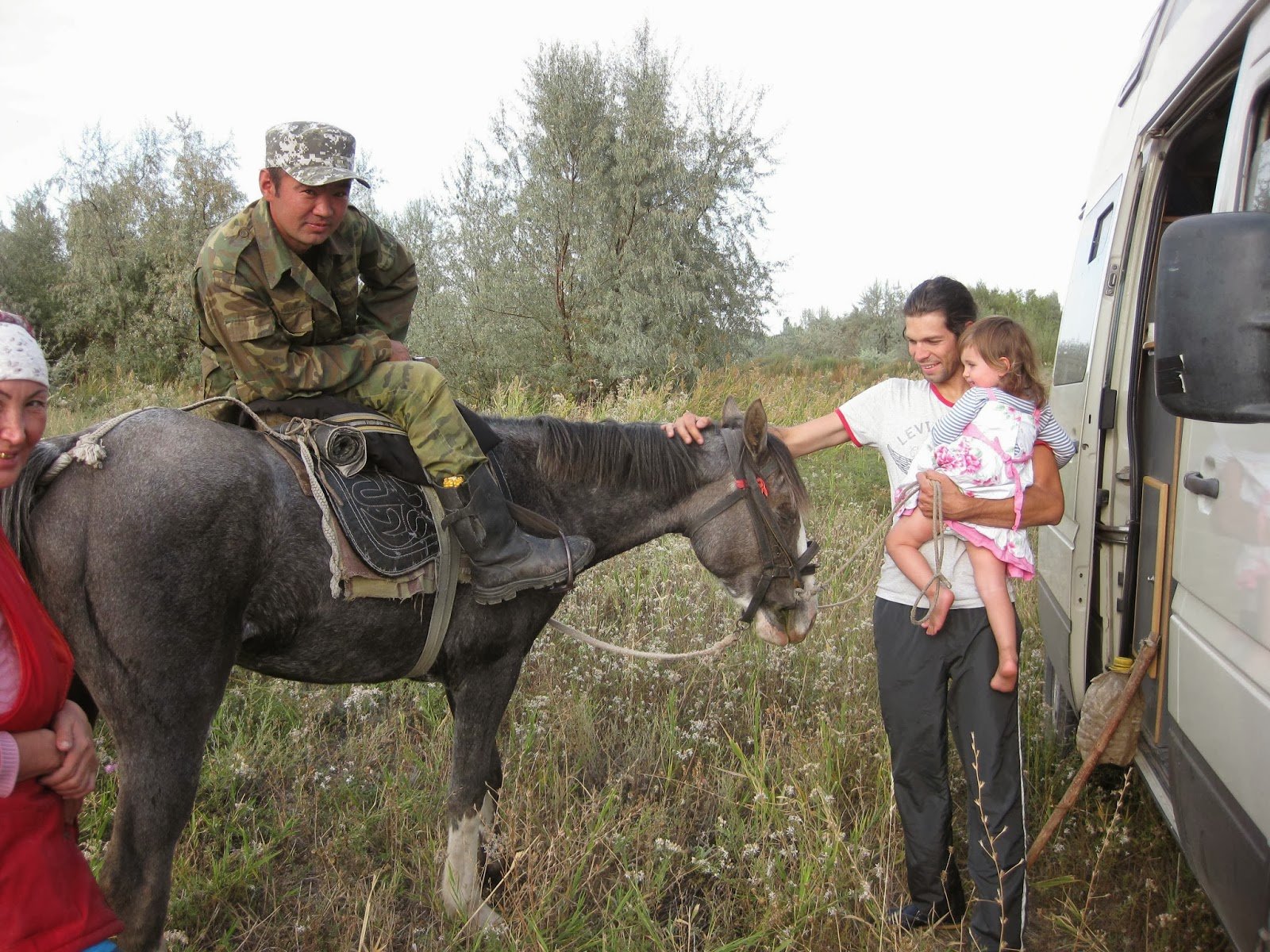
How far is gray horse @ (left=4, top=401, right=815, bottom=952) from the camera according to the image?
2201mm

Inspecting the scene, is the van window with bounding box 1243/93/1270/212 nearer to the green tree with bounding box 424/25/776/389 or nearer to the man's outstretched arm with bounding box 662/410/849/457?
the man's outstretched arm with bounding box 662/410/849/457

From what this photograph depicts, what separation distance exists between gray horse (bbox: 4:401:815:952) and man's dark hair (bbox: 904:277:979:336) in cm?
74

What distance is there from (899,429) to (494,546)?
5.63 feet

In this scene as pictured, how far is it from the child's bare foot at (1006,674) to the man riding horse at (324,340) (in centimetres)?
159

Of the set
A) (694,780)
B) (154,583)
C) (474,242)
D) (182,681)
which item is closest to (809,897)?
(694,780)

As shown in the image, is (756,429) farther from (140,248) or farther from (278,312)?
(140,248)

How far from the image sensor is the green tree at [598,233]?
51.5ft

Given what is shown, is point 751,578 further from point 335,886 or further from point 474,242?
point 474,242

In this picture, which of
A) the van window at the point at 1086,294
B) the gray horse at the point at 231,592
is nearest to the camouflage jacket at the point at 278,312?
the gray horse at the point at 231,592

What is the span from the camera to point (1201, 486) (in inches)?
91.7

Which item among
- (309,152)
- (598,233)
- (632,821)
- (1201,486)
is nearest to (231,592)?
(309,152)

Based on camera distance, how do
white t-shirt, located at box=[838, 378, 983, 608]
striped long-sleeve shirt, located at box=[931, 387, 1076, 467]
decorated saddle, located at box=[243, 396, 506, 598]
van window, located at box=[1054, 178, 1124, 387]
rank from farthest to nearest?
1. van window, located at box=[1054, 178, 1124, 387]
2. white t-shirt, located at box=[838, 378, 983, 608]
3. striped long-sleeve shirt, located at box=[931, 387, 1076, 467]
4. decorated saddle, located at box=[243, 396, 506, 598]

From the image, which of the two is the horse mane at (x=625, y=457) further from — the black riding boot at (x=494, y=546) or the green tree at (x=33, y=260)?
the green tree at (x=33, y=260)

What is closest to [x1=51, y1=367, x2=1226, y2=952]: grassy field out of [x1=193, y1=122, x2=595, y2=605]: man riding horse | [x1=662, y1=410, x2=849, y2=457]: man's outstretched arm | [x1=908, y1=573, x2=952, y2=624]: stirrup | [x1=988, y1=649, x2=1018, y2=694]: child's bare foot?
[x1=988, y1=649, x2=1018, y2=694]: child's bare foot
